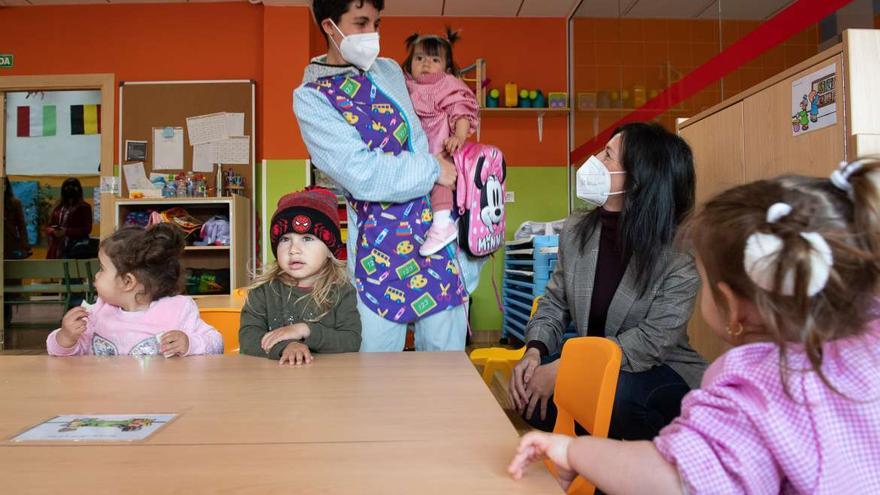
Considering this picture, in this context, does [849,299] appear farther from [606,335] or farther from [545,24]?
[545,24]

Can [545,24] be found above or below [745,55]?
above

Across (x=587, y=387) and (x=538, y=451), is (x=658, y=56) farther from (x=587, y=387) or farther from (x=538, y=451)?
(x=538, y=451)

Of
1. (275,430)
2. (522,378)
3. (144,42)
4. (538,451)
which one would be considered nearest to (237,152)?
(144,42)

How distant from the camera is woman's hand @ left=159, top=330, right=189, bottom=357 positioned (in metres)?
1.50

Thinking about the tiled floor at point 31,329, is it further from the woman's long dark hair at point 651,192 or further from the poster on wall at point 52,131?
the woman's long dark hair at point 651,192

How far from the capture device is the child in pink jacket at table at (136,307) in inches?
69.4

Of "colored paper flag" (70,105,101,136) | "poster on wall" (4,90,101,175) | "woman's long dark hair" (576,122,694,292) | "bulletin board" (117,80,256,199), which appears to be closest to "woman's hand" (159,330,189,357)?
"woman's long dark hair" (576,122,694,292)

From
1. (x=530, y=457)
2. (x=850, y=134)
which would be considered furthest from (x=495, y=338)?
(x=530, y=457)

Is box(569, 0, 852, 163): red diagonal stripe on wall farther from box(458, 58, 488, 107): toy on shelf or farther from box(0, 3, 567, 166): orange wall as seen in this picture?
box(0, 3, 567, 166): orange wall

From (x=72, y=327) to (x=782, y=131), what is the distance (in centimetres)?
184

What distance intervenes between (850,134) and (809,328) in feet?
3.13

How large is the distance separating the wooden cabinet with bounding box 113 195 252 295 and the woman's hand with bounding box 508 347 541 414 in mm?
3531

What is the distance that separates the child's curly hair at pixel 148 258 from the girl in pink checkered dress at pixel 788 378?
4.71 ft

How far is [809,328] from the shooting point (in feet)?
2.23
